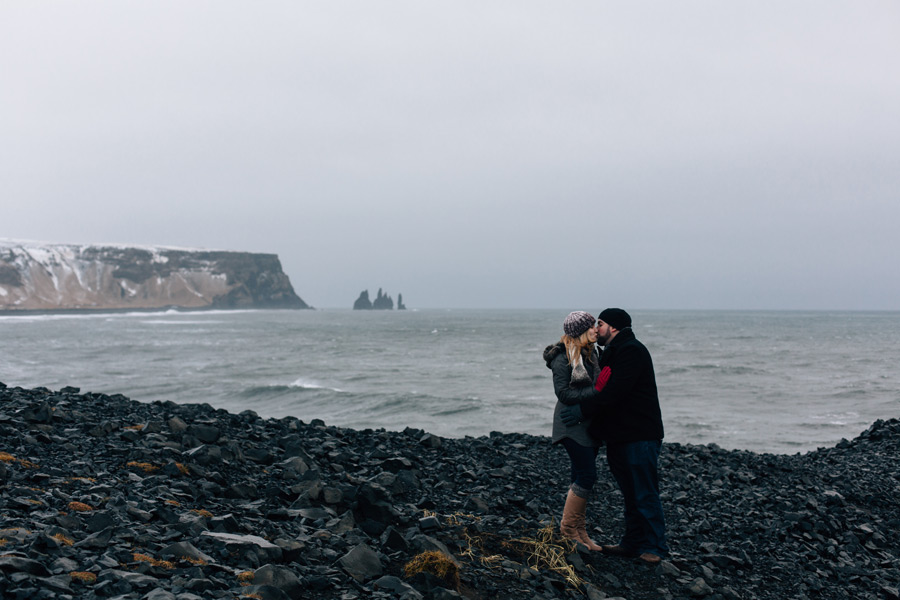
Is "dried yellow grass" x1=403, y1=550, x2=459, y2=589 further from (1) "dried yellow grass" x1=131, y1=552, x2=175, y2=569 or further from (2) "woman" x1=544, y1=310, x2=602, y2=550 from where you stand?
(1) "dried yellow grass" x1=131, y1=552, x2=175, y2=569

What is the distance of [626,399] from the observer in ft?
21.0

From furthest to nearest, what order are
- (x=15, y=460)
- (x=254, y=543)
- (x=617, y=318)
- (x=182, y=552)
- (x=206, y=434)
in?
1. (x=206, y=434)
2. (x=15, y=460)
3. (x=617, y=318)
4. (x=254, y=543)
5. (x=182, y=552)

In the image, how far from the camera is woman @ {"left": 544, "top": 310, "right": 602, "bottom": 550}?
6309 millimetres

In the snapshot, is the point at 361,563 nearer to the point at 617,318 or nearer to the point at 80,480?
the point at 617,318

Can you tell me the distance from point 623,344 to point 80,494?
6.09 metres

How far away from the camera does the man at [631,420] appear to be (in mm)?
6230

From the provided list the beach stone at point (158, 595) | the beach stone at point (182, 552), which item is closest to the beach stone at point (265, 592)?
the beach stone at point (158, 595)

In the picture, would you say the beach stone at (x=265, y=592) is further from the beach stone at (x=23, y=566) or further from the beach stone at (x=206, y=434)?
the beach stone at (x=206, y=434)

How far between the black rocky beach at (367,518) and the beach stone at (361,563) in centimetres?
1

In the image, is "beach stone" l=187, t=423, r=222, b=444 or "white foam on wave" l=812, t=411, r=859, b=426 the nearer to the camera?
"beach stone" l=187, t=423, r=222, b=444

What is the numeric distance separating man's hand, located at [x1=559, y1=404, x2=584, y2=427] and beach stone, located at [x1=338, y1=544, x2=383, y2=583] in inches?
94.5

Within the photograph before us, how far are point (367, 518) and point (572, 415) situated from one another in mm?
2670

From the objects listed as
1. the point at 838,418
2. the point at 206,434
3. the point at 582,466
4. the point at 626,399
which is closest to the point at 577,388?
the point at 626,399

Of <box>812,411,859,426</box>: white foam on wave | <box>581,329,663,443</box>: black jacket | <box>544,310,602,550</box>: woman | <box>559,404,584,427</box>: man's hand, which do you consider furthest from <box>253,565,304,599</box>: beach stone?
<box>812,411,859,426</box>: white foam on wave
